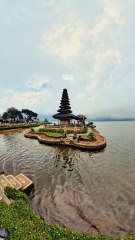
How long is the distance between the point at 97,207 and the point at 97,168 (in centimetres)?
823

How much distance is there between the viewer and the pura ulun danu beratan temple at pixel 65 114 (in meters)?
55.5

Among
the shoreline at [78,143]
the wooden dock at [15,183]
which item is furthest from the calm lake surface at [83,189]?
the shoreline at [78,143]

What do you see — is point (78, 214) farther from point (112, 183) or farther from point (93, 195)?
point (112, 183)

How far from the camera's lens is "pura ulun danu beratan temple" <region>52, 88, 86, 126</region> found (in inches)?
2187

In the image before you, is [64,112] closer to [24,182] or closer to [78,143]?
[78,143]

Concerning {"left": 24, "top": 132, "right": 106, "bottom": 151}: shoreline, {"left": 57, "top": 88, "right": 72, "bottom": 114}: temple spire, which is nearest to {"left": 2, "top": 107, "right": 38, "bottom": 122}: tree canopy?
{"left": 57, "top": 88, "right": 72, "bottom": 114}: temple spire

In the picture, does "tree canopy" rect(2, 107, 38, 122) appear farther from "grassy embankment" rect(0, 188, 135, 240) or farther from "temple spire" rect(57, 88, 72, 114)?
"grassy embankment" rect(0, 188, 135, 240)

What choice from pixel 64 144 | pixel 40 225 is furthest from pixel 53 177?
pixel 64 144

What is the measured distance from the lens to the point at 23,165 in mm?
20703

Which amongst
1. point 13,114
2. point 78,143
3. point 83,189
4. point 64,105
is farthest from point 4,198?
point 13,114

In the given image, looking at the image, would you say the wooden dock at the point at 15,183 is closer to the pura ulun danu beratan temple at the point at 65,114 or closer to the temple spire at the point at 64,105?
the pura ulun danu beratan temple at the point at 65,114

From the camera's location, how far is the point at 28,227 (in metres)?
7.80

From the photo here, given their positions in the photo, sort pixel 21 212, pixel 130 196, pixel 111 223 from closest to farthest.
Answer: pixel 21 212 → pixel 111 223 → pixel 130 196

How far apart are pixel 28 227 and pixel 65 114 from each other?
162ft
